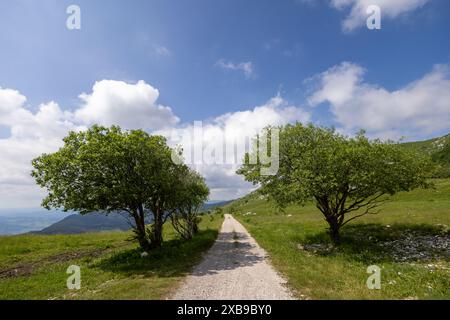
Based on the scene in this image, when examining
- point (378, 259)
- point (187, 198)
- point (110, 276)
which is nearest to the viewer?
point (110, 276)

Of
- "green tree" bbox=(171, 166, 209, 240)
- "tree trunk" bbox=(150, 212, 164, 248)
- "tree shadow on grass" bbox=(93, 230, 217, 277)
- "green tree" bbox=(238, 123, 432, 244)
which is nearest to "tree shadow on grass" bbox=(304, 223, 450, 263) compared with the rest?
"green tree" bbox=(238, 123, 432, 244)

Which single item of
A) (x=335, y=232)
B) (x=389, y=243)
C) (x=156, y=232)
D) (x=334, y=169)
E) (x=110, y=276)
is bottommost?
(x=389, y=243)

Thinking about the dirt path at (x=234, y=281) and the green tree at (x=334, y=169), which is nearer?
the dirt path at (x=234, y=281)

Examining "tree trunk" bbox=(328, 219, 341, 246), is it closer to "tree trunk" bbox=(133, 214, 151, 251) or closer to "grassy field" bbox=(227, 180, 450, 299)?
"grassy field" bbox=(227, 180, 450, 299)

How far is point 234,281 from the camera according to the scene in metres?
15.6

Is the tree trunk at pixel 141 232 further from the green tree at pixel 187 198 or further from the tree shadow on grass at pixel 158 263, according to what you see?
the green tree at pixel 187 198

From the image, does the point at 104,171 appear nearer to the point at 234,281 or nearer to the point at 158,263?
the point at 158,263

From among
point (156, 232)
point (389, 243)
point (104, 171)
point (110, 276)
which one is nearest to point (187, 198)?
point (156, 232)

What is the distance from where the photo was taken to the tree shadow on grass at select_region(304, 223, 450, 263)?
23.4 meters

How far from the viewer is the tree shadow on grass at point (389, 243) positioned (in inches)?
922

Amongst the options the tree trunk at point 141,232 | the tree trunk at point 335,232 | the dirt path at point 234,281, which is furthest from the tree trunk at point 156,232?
the tree trunk at point 335,232

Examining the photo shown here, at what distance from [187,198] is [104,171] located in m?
10.8

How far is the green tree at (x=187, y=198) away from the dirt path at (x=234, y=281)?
836cm
